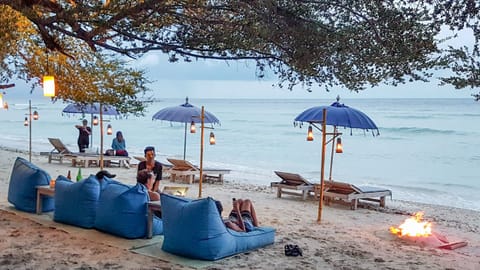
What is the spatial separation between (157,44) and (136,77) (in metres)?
6.39

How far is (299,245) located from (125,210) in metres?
1.94

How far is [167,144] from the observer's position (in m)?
32.4

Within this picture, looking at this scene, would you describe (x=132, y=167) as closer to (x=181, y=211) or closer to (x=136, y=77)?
(x=136, y=77)

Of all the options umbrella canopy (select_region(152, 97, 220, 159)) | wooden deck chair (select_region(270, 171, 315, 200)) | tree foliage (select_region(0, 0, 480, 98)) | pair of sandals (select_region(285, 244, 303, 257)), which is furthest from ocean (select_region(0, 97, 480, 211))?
tree foliage (select_region(0, 0, 480, 98))

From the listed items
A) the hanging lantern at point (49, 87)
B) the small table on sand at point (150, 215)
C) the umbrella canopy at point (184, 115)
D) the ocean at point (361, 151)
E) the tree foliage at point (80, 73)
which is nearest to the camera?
the small table on sand at point (150, 215)

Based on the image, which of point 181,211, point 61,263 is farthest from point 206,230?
point 61,263

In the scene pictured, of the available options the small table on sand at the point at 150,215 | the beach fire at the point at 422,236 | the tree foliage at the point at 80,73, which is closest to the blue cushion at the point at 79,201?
the small table on sand at the point at 150,215

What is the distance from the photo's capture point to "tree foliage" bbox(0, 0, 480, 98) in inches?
154

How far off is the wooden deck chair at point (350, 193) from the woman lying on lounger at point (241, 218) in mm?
3547

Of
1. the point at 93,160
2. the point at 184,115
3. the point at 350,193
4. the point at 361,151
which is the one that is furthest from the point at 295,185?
the point at 361,151

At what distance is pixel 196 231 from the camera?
489cm

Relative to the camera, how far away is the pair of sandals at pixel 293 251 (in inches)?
209

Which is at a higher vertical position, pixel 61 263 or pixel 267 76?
pixel 267 76

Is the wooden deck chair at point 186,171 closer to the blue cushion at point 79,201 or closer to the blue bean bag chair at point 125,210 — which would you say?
the blue cushion at point 79,201
